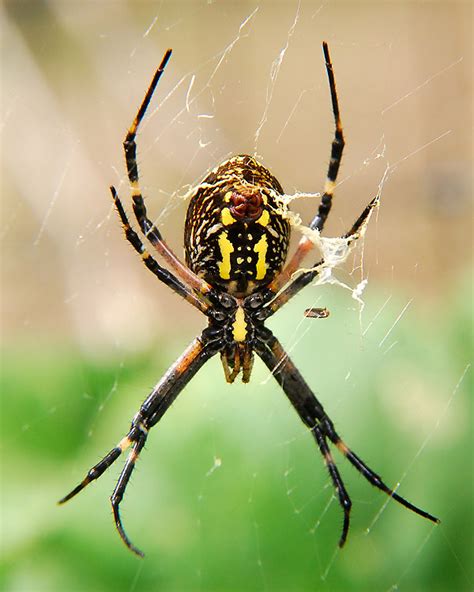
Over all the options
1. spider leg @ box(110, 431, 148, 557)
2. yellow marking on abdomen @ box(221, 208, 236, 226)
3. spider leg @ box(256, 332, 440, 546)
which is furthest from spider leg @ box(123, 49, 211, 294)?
spider leg @ box(110, 431, 148, 557)

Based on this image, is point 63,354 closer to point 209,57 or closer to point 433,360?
point 433,360

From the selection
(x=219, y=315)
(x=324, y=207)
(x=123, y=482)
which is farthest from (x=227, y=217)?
(x=123, y=482)

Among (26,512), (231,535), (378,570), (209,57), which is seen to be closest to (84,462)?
(26,512)

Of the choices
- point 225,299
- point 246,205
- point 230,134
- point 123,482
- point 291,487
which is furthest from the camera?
point 230,134

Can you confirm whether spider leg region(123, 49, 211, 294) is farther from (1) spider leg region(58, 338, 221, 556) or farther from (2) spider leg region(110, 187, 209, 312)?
(1) spider leg region(58, 338, 221, 556)

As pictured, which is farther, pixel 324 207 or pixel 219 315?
pixel 219 315

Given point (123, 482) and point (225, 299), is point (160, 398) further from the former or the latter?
point (225, 299)

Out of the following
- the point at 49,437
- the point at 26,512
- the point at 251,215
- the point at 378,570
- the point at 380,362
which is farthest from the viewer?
the point at 49,437
